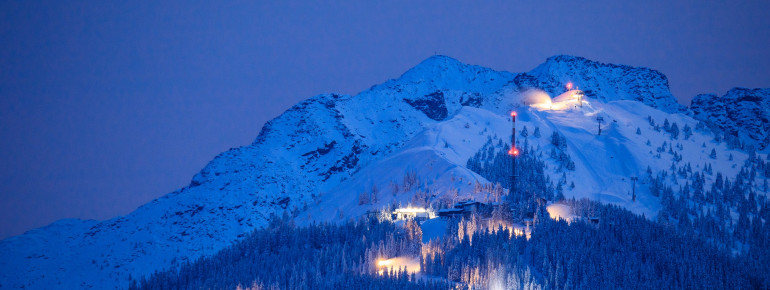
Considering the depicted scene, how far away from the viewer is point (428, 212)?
529ft

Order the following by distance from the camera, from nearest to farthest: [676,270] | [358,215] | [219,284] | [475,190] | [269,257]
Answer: [676,270], [219,284], [269,257], [475,190], [358,215]

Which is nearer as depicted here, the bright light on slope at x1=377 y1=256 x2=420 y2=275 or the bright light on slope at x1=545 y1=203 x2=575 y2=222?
the bright light on slope at x1=377 y1=256 x2=420 y2=275

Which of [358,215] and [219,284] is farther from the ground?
[358,215]

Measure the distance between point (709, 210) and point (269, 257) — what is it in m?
121

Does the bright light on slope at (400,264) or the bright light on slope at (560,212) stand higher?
the bright light on slope at (560,212)

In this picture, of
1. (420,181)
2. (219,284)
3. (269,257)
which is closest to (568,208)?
(420,181)

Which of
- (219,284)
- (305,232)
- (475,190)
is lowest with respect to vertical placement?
(219,284)

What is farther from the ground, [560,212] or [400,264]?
[560,212]

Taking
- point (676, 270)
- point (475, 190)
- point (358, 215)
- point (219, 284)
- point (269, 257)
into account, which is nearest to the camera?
point (676, 270)

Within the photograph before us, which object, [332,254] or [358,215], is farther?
[358,215]

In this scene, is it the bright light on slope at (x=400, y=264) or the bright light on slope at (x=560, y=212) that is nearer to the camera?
the bright light on slope at (x=400, y=264)

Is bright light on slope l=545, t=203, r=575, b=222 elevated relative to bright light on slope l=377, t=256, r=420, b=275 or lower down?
elevated

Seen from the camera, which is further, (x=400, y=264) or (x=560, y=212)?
(x=560, y=212)

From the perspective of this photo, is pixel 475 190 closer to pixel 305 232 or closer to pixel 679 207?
pixel 305 232
